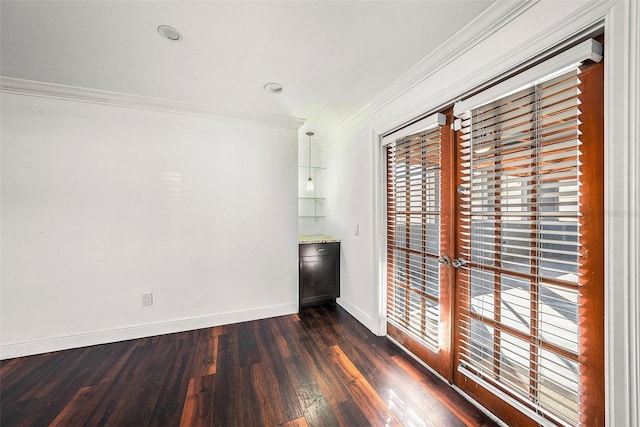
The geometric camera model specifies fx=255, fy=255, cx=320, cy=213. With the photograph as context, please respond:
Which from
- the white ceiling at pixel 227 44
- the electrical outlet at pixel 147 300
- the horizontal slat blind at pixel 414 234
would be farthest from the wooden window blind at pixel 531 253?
the electrical outlet at pixel 147 300

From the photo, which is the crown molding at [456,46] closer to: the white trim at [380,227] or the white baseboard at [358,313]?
the white trim at [380,227]

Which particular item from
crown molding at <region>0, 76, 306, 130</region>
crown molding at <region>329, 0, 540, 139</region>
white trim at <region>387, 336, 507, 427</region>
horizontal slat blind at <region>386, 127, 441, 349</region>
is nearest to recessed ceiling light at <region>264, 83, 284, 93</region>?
crown molding at <region>0, 76, 306, 130</region>

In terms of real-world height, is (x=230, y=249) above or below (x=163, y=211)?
below

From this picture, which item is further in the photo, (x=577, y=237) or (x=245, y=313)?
(x=245, y=313)

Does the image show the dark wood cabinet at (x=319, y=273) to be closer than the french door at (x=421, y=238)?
No

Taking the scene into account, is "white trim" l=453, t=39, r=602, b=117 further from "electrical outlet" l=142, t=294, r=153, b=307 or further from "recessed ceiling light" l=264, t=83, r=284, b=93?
"electrical outlet" l=142, t=294, r=153, b=307

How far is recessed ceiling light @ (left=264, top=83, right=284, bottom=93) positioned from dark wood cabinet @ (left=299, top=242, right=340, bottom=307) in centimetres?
177

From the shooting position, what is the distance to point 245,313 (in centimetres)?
298

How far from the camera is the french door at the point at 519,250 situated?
114cm

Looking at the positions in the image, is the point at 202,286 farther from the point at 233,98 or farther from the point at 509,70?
the point at 509,70

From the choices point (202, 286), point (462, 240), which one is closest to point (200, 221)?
point (202, 286)

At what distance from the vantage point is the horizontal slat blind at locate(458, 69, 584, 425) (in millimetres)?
1204

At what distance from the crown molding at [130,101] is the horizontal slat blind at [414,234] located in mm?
1491

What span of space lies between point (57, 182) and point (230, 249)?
1667 millimetres
